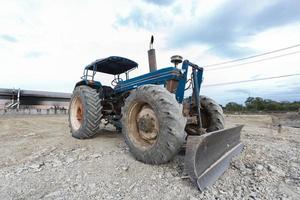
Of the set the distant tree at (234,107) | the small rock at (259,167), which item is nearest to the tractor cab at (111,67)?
the small rock at (259,167)

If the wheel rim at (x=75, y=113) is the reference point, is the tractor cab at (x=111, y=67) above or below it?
above

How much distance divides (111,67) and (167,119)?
3.56 metres

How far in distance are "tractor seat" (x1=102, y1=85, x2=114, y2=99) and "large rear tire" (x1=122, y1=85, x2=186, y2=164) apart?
2.04 metres

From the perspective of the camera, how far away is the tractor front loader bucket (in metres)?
2.10

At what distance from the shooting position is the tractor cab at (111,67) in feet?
16.9

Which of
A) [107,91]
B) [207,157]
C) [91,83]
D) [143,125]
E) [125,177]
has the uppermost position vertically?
[91,83]

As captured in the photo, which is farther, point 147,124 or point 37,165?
point 147,124

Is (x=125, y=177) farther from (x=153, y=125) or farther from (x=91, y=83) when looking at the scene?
(x=91, y=83)

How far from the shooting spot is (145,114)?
3.10m

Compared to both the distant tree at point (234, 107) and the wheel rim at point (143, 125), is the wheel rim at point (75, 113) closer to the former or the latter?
the wheel rim at point (143, 125)

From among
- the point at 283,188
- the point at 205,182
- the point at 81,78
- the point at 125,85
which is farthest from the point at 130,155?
the point at 81,78

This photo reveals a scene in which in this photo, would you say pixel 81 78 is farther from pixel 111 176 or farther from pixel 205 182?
pixel 205 182

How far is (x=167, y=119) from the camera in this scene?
2.58m

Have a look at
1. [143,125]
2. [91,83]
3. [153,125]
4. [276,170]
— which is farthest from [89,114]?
[276,170]
